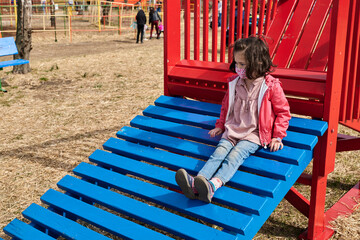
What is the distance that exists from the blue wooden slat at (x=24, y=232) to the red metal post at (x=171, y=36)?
1850 mm

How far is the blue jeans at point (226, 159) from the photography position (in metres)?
2.79

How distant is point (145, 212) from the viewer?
Answer: 2740 mm

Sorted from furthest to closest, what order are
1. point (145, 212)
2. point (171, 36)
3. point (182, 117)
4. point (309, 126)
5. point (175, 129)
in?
point (171, 36) → point (182, 117) → point (175, 129) → point (309, 126) → point (145, 212)

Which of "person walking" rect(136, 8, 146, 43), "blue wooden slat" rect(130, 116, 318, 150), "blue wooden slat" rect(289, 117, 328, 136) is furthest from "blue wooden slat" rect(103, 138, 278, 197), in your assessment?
"person walking" rect(136, 8, 146, 43)

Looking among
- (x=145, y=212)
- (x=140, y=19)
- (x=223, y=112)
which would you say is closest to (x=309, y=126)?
(x=223, y=112)

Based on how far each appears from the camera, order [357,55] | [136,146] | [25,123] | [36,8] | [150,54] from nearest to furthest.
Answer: [357,55] → [136,146] → [25,123] → [150,54] → [36,8]

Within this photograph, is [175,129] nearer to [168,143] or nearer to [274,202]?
[168,143]

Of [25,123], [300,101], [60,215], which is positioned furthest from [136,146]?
[25,123]

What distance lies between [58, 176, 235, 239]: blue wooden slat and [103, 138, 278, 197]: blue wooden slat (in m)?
0.39

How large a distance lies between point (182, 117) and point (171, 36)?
34.3 inches

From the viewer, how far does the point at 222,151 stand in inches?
115

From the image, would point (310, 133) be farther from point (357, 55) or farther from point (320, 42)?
point (320, 42)

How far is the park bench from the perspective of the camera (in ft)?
8.62

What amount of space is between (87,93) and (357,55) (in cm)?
614
